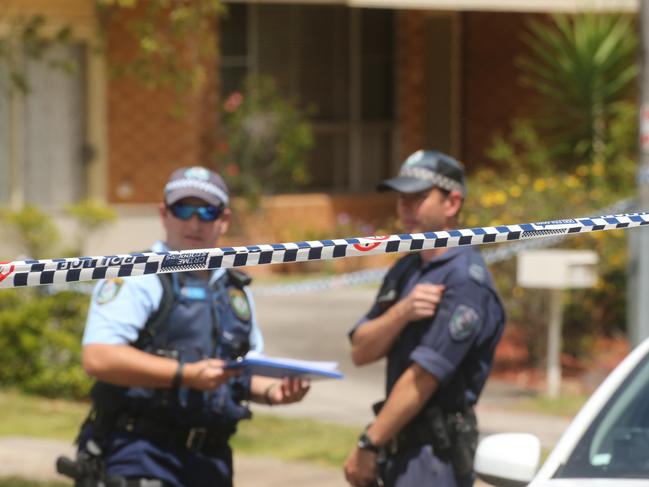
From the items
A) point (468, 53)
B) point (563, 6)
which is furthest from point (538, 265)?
point (468, 53)

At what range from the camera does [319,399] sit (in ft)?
32.8

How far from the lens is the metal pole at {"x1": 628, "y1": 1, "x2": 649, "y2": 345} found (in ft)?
26.1

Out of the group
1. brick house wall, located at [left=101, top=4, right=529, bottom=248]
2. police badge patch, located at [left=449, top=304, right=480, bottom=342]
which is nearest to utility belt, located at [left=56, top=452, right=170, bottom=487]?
police badge patch, located at [left=449, top=304, right=480, bottom=342]

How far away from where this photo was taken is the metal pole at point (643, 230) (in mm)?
7941

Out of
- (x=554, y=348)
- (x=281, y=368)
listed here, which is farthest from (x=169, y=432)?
(x=554, y=348)

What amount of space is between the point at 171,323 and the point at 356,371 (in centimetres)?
654

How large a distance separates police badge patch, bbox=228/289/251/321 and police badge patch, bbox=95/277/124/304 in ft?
1.25

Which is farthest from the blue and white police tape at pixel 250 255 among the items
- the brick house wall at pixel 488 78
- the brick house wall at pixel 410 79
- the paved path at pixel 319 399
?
the brick house wall at pixel 488 78

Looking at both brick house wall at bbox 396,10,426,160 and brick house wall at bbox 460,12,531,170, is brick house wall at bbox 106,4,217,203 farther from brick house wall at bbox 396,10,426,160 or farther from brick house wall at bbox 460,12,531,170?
brick house wall at bbox 460,12,531,170

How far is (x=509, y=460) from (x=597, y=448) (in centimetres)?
30

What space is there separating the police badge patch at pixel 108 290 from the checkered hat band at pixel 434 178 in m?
0.99

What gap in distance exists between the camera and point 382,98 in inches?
736

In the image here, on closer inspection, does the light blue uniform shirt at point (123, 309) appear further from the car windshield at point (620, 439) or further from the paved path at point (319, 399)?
the paved path at point (319, 399)

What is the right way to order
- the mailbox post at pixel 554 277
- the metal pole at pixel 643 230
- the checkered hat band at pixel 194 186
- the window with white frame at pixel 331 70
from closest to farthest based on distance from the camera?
the checkered hat band at pixel 194 186, the metal pole at pixel 643 230, the mailbox post at pixel 554 277, the window with white frame at pixel 331 70
